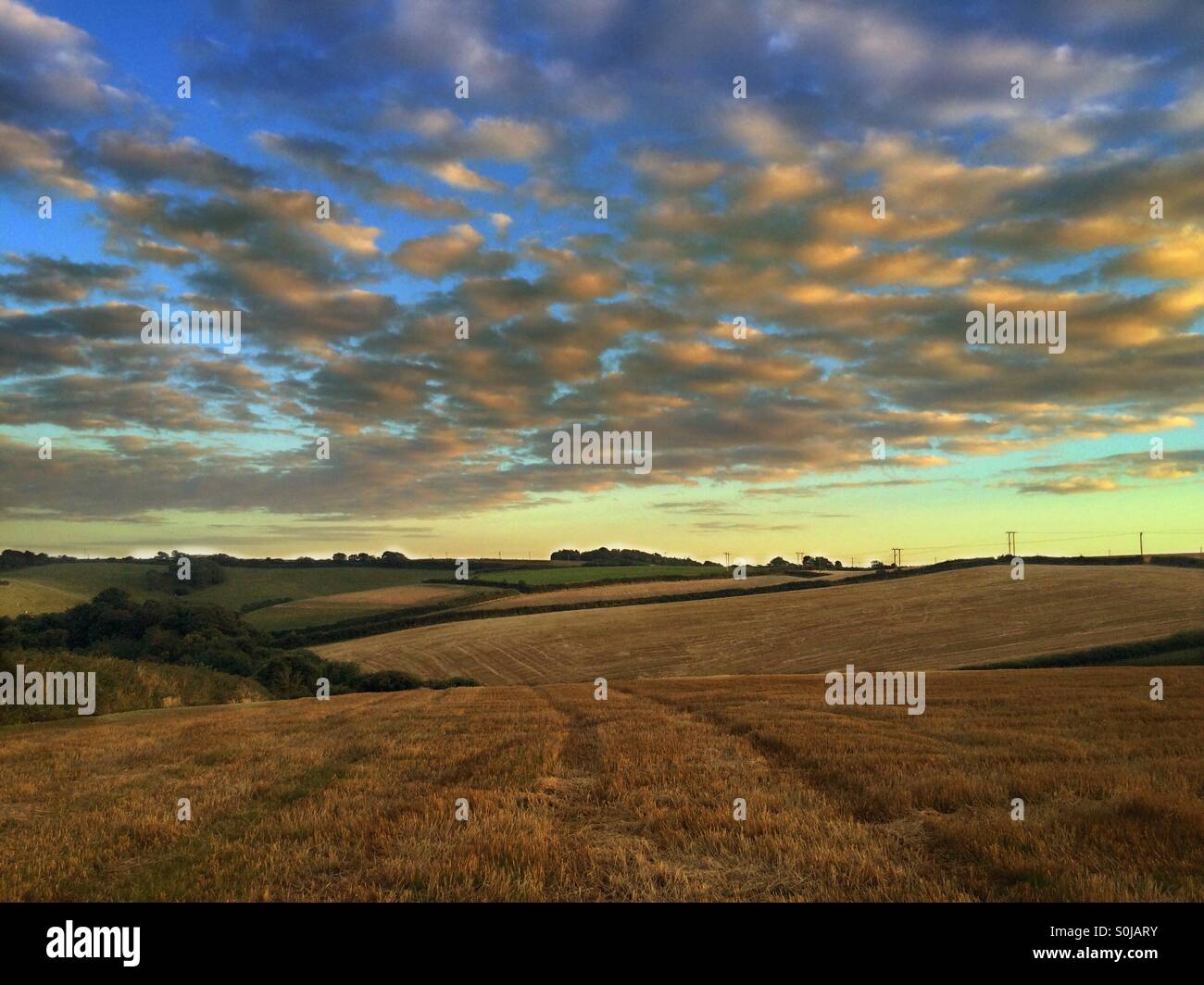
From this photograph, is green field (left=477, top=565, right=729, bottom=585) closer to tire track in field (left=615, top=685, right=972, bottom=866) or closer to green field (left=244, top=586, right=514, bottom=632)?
green field (left=244, top=586, right=514, bottom=632)

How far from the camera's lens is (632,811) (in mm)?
12781

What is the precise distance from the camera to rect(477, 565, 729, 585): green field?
136 meters

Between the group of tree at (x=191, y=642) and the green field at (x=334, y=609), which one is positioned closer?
the group of tree at (x=191, y=642)

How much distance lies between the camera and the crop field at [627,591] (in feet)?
365

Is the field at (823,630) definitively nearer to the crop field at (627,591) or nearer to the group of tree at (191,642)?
the group of tree at (191,642)

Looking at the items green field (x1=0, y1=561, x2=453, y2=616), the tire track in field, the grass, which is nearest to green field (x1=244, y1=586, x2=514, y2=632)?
green field (x1=0, y1=561, x2=453, y2=616)

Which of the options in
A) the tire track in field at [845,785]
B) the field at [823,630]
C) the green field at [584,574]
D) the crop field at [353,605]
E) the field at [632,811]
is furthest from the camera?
the green field at [584,574]

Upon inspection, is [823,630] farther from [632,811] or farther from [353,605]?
[353,605]

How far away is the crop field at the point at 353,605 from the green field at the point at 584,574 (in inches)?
367

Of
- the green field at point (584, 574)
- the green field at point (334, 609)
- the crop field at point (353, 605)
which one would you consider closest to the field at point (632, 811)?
the green field at point (334, 609)

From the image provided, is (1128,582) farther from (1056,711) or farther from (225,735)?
(225,735)

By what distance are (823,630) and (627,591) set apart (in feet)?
140

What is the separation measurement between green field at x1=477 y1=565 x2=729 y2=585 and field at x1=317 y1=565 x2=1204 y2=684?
34589mm

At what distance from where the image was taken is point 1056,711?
25.6 metres
